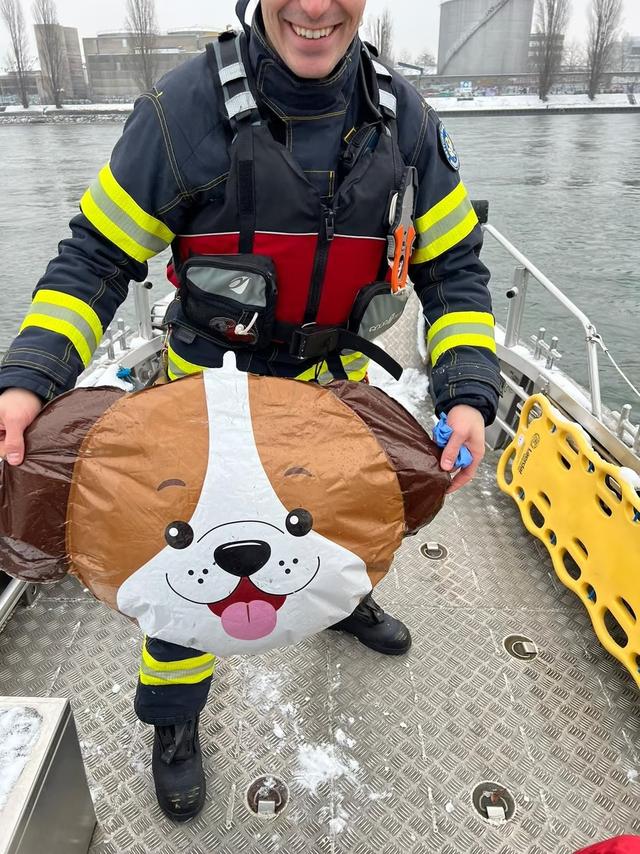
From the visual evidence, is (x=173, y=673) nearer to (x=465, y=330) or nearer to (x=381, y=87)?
(x=465, y=330)

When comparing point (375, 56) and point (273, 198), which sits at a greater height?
point (375, 56)

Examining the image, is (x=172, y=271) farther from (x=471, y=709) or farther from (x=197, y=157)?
(x=471, y=709)

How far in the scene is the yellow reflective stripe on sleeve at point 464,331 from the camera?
4.20 ft

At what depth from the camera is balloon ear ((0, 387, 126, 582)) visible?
99 cm

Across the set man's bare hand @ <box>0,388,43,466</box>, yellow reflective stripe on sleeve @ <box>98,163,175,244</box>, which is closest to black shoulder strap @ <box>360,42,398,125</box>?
yellow reflective stripe on sleeve @ <box>98,163,175,244</box>

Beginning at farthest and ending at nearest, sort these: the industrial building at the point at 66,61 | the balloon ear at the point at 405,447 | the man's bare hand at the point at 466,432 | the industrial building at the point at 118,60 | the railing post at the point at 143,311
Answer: the industrial building at the point at 118,60 → the industrial building at the point at 66,61 → the railing post at the point at 143,311 → the man's bare hand at the point at 466,432 → the balloon ear at the point at 405,447

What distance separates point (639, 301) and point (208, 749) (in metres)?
8.37

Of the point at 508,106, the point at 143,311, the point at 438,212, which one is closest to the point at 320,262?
the point at 438,212

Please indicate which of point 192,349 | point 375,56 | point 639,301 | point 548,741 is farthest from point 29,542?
point 639,301

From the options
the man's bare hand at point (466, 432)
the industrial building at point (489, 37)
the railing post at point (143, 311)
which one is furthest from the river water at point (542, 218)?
the industrial building at point (489, 37)

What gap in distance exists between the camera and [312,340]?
4.26 ft

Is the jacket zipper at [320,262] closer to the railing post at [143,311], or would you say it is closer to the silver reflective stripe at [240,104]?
the silver reflective stripe at [240,104]

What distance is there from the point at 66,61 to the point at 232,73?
5408 cm

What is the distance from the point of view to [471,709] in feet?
5.76
